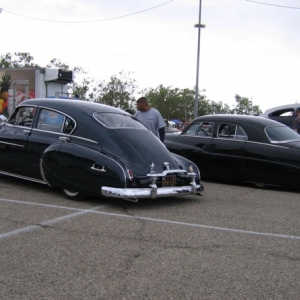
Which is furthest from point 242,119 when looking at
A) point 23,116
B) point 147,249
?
point 147,249

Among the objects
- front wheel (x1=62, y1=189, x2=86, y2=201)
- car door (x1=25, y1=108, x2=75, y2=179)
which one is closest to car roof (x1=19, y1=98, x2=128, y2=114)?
car door (x1=25, y1=108, x2=75, y2=179)

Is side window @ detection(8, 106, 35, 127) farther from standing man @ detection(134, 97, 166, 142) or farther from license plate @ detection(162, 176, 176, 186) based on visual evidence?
license plate @ detection(162, 176, 176, 186)

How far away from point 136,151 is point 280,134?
3604mm

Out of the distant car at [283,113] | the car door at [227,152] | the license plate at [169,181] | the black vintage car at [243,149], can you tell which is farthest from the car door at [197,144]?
the distant car at [283,113]

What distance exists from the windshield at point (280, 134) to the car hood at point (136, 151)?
2580 millimetres

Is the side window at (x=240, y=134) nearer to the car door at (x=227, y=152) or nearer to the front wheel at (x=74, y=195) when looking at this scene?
the car door at (x=227, y=152)

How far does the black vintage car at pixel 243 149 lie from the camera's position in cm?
828

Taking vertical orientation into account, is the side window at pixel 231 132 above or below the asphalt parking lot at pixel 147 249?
above

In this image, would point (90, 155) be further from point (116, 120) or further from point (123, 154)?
point (116, 120)

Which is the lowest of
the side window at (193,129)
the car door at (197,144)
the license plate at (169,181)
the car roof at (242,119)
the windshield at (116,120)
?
the license plate at (169,181)

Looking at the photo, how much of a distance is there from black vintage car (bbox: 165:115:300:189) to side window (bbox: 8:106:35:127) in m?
3.34

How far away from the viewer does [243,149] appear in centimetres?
872

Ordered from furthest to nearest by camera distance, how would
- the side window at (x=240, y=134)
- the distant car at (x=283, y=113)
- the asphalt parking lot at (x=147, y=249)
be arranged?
1. the distant car at (x=283, y=113)
2. the side window at (x=240, y=134)
3. the asphalt parking lot at (x=147, y=249)

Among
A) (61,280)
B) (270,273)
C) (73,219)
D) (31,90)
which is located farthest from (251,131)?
(31,90)
